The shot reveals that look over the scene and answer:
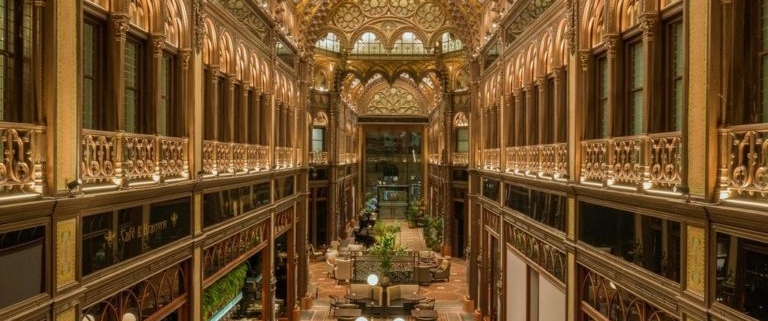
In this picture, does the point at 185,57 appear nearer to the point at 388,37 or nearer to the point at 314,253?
the point at 388,37

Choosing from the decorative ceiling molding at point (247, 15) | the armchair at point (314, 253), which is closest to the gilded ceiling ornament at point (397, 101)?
the armchair at point (314, 253)

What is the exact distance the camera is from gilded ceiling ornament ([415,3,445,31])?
83.6 ft

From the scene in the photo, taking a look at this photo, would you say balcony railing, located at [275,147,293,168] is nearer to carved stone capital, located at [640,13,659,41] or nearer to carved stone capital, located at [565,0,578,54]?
carved stone capital, located at [565,0,578,54]

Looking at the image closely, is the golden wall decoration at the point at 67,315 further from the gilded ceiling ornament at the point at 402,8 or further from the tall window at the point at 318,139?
the tall window at the point at 318,139

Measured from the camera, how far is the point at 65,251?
551 cm

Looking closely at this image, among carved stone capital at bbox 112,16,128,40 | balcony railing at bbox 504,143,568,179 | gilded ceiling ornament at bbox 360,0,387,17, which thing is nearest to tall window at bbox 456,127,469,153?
gilded ceiling ornament at bbox 360,0,387,17

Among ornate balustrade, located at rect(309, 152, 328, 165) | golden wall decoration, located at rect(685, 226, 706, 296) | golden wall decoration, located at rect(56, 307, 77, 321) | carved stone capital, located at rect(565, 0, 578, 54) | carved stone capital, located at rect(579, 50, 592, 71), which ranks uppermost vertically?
carved stone capital, located at rect(565, 0, 578, 54)

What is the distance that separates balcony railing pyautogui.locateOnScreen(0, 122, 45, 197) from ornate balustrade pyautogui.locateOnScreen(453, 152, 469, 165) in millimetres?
23767

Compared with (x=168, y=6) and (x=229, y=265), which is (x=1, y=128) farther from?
(x=229, y=265)

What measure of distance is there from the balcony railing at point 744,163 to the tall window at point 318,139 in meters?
26.5

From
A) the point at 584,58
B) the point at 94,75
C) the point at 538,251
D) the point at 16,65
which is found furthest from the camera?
the point at 538,251

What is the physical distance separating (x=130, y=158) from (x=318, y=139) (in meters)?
24.2

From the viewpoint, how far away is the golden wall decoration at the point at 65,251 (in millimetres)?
5383

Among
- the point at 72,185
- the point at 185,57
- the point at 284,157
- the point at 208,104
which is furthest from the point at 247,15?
the point at 72,185
